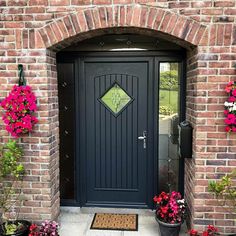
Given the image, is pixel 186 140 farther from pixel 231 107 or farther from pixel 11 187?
pixel 11 187

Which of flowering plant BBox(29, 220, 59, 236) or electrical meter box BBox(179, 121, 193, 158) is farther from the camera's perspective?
electrical meter box BBox(179, 121, 193, 158)

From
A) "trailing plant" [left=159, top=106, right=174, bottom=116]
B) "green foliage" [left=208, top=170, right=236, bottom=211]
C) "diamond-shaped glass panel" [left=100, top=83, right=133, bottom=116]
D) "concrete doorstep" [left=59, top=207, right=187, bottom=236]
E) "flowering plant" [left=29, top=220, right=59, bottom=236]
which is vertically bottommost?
"concrete doorstep" [left=59, top=207, right=187, bottom=236]

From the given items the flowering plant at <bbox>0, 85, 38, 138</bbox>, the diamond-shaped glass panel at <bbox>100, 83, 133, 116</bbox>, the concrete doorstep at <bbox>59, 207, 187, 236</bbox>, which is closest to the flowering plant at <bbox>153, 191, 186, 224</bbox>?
the concrete doorstep at <bbox>59, 207, 187, 236</bbox>

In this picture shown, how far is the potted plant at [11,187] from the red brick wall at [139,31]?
0.13 meters

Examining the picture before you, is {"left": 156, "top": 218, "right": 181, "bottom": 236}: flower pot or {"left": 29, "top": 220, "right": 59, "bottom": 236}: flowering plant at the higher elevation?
{"left": 29, "top": 220, "right": 59, "bottom": 236}: flowering plant

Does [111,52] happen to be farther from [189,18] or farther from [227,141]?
[227,141]

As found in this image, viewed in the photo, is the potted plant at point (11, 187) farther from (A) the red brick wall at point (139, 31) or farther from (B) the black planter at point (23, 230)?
(A) the red brick wall at point (139, 31)

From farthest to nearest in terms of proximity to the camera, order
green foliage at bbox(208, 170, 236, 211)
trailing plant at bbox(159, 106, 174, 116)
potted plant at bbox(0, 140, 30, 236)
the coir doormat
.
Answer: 1. trailing plant at bbox(159, 106, 174, 116)
2. the coir doormat
3. potted plant at bbox(0, 140, 30, 236)
4. green foliage at bbox(208, 170, 236, 211)

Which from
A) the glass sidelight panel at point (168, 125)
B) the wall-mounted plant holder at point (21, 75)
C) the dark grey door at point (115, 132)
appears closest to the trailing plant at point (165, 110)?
the glass sidelight panel at point (168, 125)

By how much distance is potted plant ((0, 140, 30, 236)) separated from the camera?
2.89m

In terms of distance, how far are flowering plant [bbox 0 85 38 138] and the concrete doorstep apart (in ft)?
4.54

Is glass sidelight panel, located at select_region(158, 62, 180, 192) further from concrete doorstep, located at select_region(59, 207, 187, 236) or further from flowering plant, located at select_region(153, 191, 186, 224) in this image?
flowering plant, located at select_region(153, 191, 186, 224)

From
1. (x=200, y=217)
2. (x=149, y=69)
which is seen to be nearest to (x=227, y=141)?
(x=200, y=217)

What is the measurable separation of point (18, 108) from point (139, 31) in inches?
63.8
